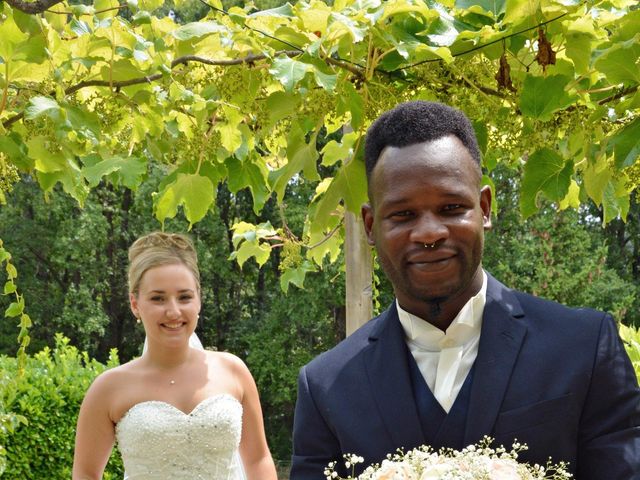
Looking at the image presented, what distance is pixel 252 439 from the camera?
5.26 meters

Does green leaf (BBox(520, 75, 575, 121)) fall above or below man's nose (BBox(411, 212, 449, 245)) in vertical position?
above

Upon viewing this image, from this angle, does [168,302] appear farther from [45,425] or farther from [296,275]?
[45,425]

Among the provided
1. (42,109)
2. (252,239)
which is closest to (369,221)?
(42,109)

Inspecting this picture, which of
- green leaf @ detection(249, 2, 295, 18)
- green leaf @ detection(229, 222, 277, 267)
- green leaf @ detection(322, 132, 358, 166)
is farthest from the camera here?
green leaf @ detection(229, 222, 277, 267)

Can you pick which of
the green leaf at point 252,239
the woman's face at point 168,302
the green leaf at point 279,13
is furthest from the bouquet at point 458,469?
the woman's face at point 168,302

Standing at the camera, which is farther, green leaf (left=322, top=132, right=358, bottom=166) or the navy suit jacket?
green leaf (left=322, top=132, right=358, bottom=166)

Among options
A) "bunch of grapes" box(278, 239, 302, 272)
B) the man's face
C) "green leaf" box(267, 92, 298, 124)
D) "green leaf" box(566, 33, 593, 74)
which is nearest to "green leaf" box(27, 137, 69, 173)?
"green leaf" box(267, 92, 298, 124)

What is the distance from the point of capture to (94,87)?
124 inches

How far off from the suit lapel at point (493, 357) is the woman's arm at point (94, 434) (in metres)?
3.13

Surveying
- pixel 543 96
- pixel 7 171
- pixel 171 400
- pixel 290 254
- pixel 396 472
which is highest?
pixel 543 96

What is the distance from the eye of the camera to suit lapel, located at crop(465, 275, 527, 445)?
6.92ft

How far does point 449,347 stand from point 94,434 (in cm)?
321

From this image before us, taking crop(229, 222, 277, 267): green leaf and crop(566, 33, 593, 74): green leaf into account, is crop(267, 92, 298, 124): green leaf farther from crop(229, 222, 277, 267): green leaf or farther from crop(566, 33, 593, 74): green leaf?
crop(229, 222, 277, 267): green leaf

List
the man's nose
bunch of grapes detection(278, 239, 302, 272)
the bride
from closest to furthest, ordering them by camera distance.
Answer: the man's nose < bunch of grapes detection(278, 239, 302, 272) < the bride
